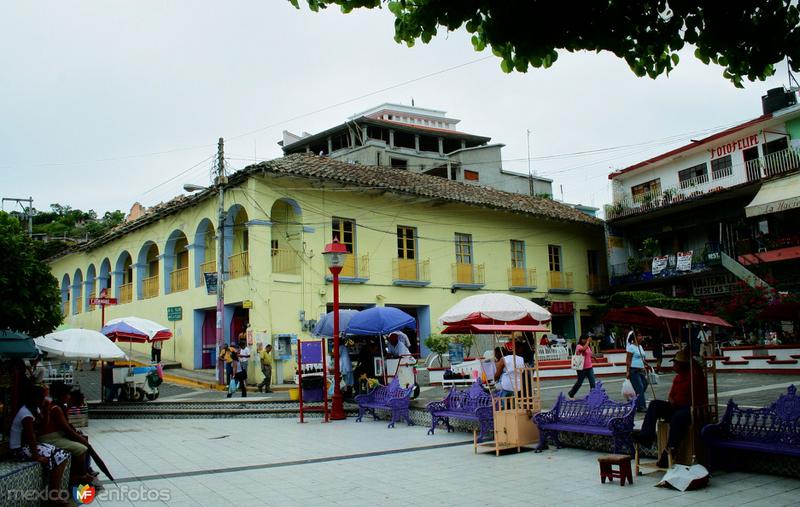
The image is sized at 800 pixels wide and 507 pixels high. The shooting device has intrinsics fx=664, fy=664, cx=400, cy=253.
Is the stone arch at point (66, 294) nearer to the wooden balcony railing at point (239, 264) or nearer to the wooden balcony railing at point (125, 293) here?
the wooden balcony railing at point (125, 293)

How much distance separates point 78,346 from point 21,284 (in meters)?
6.03

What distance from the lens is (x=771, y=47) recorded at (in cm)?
552

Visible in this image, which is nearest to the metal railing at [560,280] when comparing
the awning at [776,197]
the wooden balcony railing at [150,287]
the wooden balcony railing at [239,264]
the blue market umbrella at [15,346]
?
the awning at [776,197]

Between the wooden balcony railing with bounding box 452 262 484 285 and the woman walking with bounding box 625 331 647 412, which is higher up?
the wooden balcony railing with bounding box 452 262 484 285

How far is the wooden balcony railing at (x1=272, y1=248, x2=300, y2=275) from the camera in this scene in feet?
75.8

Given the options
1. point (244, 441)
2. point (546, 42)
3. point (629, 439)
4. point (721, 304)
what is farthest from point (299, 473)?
point (721, 304)

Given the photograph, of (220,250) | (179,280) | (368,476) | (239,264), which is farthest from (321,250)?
(368,476)

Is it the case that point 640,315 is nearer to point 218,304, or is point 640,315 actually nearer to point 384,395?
point 384,395

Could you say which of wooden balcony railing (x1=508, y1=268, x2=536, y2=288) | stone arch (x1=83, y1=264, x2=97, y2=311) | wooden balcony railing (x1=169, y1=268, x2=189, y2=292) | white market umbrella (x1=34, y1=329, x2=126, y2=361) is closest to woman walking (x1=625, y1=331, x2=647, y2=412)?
white market umbrella (x1=34, y1=329, x2=126, y2=361)

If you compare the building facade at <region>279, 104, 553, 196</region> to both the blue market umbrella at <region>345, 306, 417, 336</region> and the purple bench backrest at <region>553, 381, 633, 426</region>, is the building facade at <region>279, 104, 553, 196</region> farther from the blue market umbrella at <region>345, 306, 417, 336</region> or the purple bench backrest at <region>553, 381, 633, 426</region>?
the purple bench backrest at <region>553, 381, 633, 426</region>

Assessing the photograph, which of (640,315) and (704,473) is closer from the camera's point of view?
(704,473)

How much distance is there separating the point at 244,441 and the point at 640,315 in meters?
6.98

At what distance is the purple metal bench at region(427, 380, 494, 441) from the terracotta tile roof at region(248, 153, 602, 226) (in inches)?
485

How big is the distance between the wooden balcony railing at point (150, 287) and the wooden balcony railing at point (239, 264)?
6877mm
